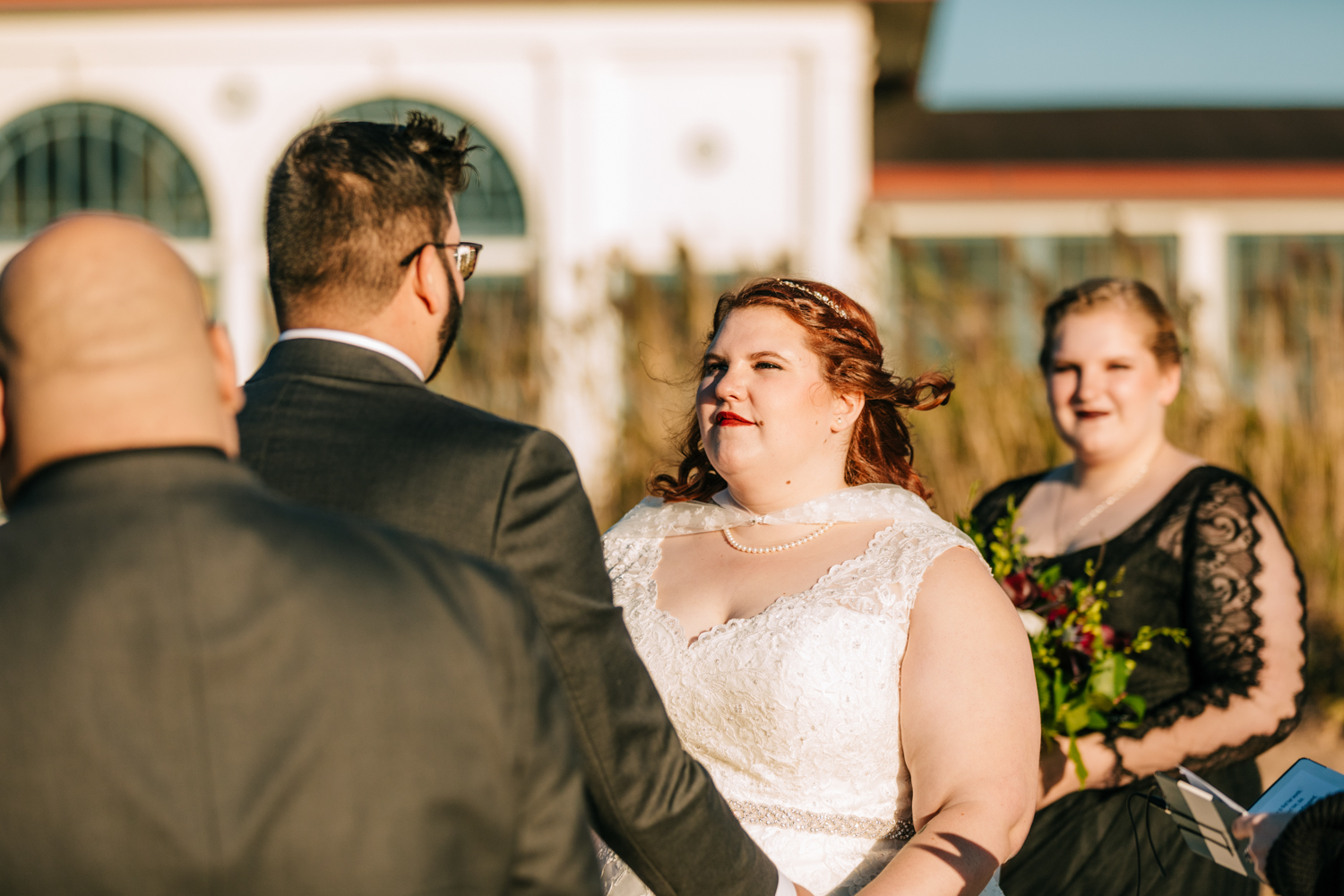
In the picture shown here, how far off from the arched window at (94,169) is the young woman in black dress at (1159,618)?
1368 centimetres

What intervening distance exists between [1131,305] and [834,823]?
6.60 feet

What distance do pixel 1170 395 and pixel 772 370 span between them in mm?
1601

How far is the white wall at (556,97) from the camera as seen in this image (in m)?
14.1

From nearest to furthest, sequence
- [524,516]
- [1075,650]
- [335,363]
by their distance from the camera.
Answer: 1. [524,516]
2. [335,363]
3. [1075,650]

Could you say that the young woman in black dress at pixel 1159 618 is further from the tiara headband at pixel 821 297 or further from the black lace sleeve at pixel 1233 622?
the tiara headband at pixel 821 297

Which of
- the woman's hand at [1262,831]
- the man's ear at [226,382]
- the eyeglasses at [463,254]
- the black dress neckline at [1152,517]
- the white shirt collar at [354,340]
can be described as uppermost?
the eyeglasses at [463,254]

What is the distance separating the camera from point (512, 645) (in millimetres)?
1308

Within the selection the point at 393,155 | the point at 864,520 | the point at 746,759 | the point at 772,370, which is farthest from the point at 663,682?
the point at 393,155

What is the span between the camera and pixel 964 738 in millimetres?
2314

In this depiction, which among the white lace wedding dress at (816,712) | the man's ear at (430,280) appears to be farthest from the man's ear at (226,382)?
the white lace wedding dress at (816,712)

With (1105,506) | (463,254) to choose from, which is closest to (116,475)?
(463,254)

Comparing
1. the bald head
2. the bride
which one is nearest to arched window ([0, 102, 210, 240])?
the bride

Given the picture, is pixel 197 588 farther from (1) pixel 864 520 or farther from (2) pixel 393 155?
(1) pixel 864 520

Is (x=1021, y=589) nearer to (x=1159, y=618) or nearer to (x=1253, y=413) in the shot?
(x=1159, y=618)
